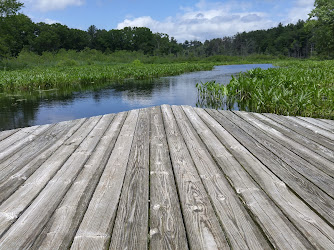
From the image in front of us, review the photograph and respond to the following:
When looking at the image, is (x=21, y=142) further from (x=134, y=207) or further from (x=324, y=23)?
(x=324, y=23)

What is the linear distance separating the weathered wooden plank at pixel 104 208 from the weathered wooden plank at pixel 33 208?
0.22 metres

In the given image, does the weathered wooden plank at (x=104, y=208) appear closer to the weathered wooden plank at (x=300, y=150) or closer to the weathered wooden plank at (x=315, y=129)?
the weathered wooden plank at (x=300, y=150)

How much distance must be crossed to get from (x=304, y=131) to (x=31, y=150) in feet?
10.5

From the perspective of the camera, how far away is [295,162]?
7.45 feet

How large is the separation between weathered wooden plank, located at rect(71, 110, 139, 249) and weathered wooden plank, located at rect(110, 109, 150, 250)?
0.04 m

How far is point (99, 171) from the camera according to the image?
6.89 ft

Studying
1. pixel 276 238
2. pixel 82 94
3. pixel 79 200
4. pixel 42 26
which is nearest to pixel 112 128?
pixel 79 200

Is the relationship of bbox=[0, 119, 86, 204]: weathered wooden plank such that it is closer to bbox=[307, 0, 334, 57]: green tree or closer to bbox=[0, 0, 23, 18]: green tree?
bbox=[0, 0, 23, 18]: green tree

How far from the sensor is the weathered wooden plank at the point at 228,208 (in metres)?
1.28

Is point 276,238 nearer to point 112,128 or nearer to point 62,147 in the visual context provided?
point 62,147

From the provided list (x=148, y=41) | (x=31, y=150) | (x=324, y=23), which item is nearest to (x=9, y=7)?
(x=31, y=150)

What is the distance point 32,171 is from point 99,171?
56 cm

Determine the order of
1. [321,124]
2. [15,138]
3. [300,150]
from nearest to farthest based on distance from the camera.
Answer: [300,150] → [15,138] → [321,124]

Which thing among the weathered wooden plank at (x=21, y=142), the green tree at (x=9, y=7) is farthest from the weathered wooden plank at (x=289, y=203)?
the green tree at (x=9, y=7)
